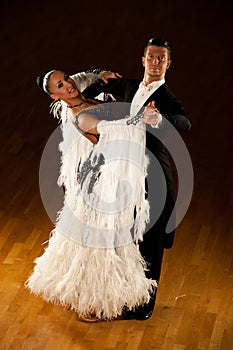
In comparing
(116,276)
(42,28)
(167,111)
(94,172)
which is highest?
(167,111)

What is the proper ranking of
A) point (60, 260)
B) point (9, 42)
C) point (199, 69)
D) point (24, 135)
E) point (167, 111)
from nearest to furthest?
1. point (167, 111)
2. point (60, 260)
3. point (24, 135)
4. point (199, 69)
5. point (9, 42)

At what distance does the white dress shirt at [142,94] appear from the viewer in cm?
390

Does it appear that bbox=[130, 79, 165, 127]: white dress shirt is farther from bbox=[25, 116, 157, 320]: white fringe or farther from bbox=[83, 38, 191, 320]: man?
bbox=[25, 116, 157, 320]: white fringe

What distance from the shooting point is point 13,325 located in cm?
421

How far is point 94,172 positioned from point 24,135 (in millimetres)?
1805

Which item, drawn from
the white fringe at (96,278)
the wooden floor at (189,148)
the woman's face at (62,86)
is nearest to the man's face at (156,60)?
the woman's face at (62,86)

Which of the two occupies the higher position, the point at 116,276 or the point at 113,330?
the point at 116,276

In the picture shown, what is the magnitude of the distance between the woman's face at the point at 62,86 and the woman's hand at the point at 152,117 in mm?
313

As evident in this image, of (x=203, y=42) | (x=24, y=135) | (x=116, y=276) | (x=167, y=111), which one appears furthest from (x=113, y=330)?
(x=203, y=42)

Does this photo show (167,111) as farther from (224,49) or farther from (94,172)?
(224,49)

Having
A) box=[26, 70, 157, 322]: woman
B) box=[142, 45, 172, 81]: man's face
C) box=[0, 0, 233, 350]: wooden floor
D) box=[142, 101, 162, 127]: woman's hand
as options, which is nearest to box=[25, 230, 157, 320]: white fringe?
box=[26, 70, 157, 322]: woman

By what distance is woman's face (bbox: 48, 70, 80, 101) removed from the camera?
12.6 ft

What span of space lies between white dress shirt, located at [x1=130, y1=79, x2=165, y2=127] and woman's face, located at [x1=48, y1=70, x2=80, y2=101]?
24cm

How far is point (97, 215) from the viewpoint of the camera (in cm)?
402
